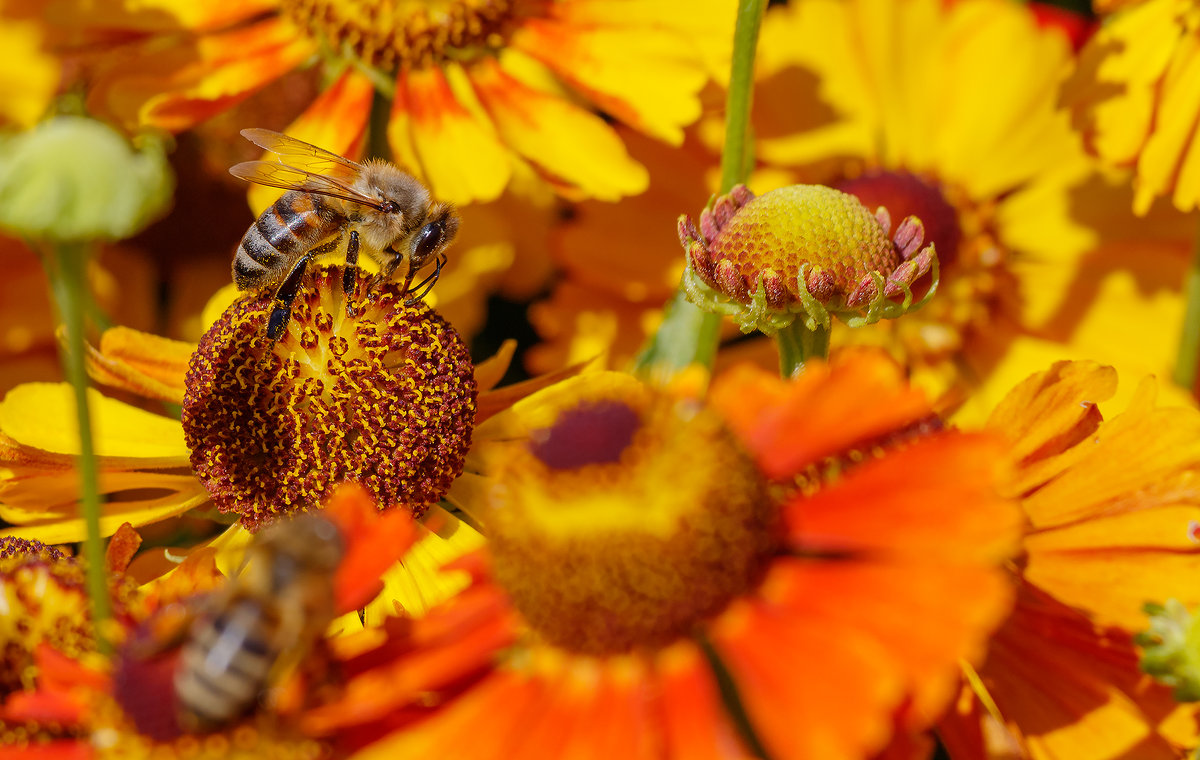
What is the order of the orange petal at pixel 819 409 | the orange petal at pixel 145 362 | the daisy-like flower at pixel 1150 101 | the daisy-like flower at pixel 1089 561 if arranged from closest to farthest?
the orange petal at pixel 819 409 → the daisy-like flower at pixel 1089 561 → the orange petal at pixel 145 362 → the daisy-like flower at pixel 1150 101

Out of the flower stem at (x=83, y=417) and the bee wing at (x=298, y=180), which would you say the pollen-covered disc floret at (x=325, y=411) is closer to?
the bee wing at (x=298, y=180)

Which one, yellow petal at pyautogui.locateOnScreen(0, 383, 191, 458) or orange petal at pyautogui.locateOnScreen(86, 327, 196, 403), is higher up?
orange petal at pyautogui.locateOnScreen(86, 327, 196, 403)

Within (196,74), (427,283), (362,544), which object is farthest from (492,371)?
(362,544)

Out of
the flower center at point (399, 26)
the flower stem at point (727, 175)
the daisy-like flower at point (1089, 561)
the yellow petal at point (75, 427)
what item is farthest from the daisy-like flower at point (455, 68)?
the daisy-like flower at point (1089, 561)

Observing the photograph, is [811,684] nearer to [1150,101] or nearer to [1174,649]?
[1174,649]

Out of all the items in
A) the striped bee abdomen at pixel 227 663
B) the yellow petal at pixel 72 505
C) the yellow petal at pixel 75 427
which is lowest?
the yellow petal at pixel 72 505

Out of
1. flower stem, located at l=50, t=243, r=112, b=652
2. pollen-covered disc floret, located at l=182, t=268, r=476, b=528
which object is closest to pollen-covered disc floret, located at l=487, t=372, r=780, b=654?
flower stem, located at l=50, t=243, r=112, b=652

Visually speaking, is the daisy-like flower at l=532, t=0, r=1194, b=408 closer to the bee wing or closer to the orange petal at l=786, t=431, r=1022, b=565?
the bee wing
